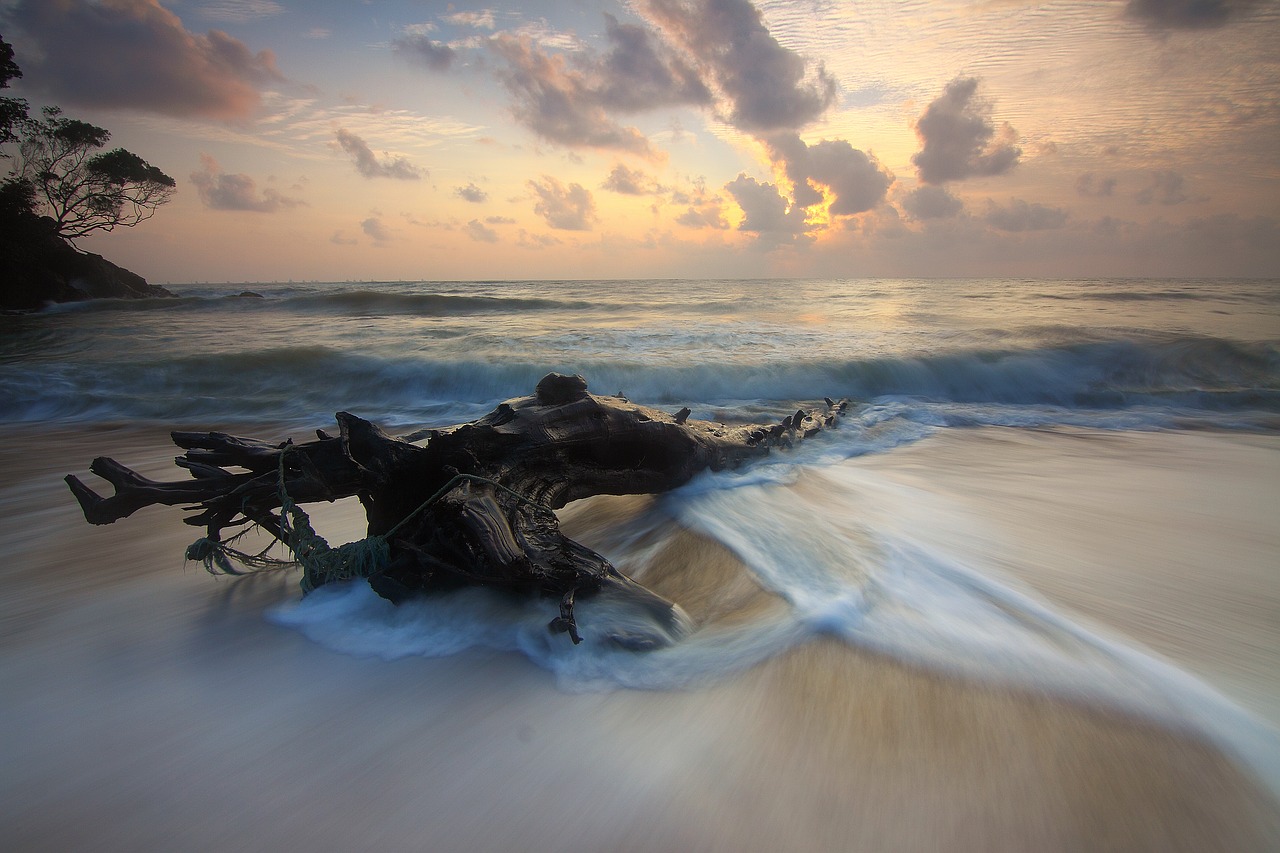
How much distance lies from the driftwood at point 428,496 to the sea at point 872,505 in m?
0.13

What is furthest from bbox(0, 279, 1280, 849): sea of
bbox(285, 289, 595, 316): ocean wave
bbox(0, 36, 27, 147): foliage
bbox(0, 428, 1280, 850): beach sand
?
bbox(0, 36, 27, 147): foliage

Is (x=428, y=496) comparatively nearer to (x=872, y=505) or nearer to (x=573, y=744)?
(x=573, y=744)

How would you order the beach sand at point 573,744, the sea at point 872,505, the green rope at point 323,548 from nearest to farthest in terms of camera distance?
the beach sand at point 573,744 < the sea at point 872,505 < the green rope at point 323,548

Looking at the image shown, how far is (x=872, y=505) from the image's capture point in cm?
341

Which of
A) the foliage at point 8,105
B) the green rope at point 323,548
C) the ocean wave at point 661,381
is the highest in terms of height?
the foliage at point 8,105

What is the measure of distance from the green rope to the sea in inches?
3.9

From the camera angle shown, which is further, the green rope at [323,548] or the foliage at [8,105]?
the foliage at [8,105]

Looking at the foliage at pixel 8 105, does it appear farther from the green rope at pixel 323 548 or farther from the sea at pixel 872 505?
the green rope at pixel 323 548

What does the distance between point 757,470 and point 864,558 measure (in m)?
1.37

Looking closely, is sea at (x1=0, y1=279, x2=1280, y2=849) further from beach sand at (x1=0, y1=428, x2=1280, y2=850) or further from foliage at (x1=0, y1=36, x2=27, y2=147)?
foliage at (x1=0, y1=36, x2=27, y2=147)

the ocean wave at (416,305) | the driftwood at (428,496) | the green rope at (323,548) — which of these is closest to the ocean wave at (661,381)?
the driftwood at (428,496)

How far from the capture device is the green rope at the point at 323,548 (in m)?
2.07

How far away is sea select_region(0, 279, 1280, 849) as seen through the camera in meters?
1.86

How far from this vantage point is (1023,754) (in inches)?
57.7
